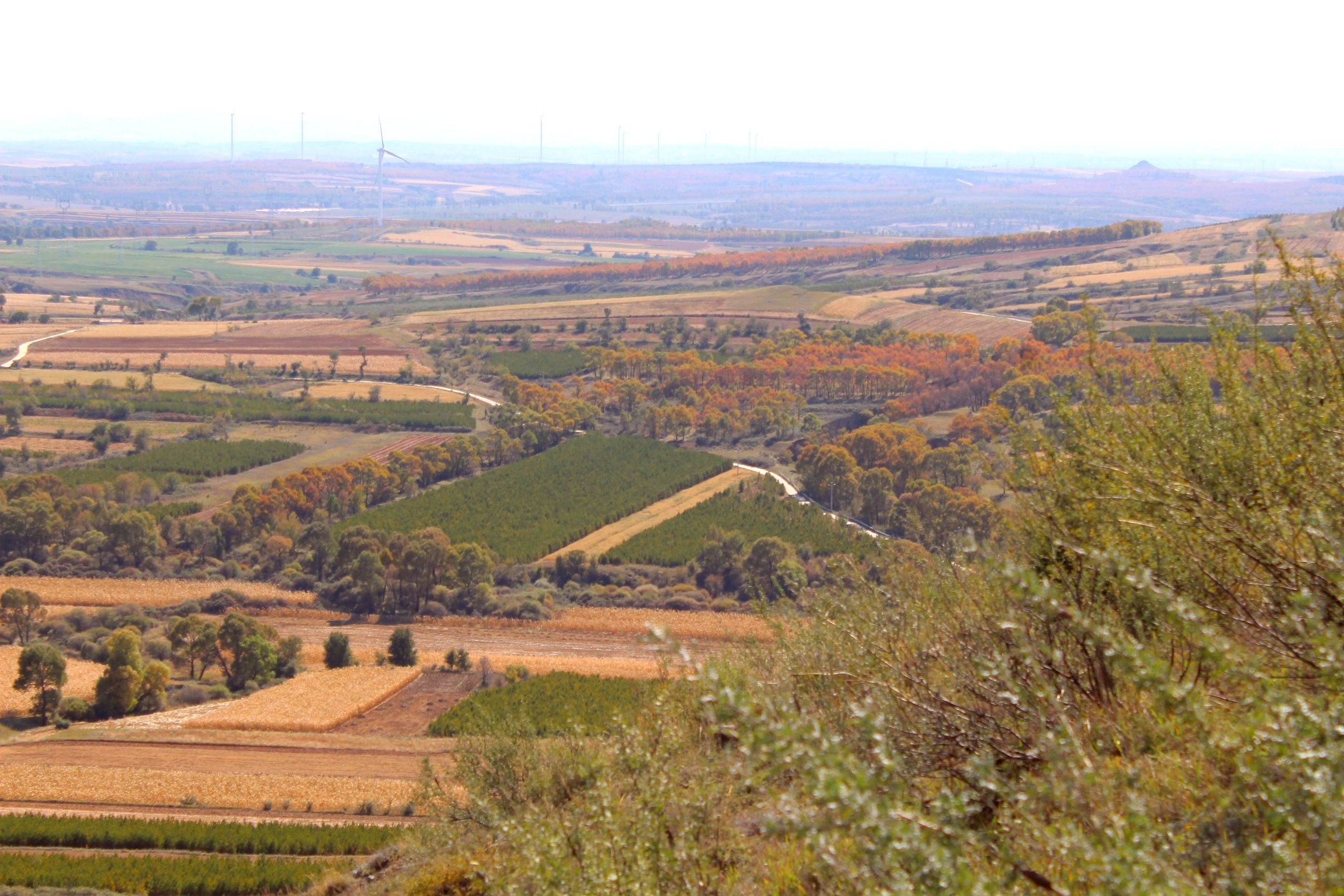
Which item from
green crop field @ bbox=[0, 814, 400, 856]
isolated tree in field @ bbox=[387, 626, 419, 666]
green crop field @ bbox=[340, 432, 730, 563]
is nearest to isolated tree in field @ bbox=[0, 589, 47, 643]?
isolated tree in field @ bbox=[387, 626, 419, 666]

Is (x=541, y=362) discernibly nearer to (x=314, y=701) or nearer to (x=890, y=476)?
(x=890, y=476)

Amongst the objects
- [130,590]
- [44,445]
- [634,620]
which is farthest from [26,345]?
[634,620]

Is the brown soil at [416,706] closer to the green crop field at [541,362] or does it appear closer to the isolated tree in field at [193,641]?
the isolated tree in field at [193,641]

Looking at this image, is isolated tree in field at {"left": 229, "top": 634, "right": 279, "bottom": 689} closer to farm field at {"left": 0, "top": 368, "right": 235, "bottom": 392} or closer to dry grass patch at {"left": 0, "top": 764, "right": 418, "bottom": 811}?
dry grass patch at {"left": 0, "top": 764, "right": 418, "bottom": 811}

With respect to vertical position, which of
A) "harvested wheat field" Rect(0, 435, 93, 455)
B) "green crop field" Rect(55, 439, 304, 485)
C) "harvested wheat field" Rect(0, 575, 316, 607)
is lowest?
"harvested wheat field" Rect(0, 575, 316, 607)

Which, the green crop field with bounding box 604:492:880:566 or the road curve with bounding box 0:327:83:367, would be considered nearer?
the green crop field with bounding box 604:492:880:566
